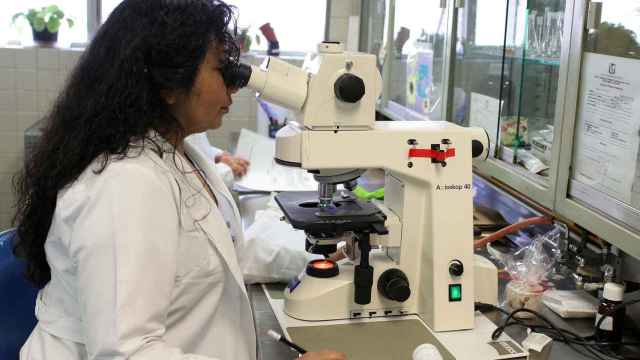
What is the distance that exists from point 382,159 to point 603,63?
1.86ft

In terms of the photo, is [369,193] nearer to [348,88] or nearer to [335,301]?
[335,301]

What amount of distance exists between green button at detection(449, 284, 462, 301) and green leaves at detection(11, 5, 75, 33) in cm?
325

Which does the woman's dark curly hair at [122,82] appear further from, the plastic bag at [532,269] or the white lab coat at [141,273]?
the plastic bag at [532,269]

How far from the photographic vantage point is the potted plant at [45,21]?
13.0 feet

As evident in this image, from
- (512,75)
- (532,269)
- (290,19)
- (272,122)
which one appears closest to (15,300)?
(532,269)

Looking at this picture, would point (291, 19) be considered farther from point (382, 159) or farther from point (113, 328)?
point (113, 328)

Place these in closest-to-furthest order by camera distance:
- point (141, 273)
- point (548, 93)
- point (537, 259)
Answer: point (141, 273) < point (537, 259) < point (548, 93)

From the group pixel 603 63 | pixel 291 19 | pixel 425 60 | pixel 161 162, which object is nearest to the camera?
pixel 161 162

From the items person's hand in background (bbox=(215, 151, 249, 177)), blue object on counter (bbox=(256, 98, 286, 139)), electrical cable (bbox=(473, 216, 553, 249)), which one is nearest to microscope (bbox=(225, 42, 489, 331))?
electrical cable (bbox=(473, 216, 553, 249))

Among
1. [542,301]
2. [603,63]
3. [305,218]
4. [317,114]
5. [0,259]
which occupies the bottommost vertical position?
[542,301]

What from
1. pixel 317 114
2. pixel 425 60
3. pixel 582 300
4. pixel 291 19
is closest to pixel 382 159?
pixel 317 114

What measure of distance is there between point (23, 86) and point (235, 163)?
72.9 inches

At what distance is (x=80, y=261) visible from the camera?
0.99 metres

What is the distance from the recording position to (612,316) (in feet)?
4.78
